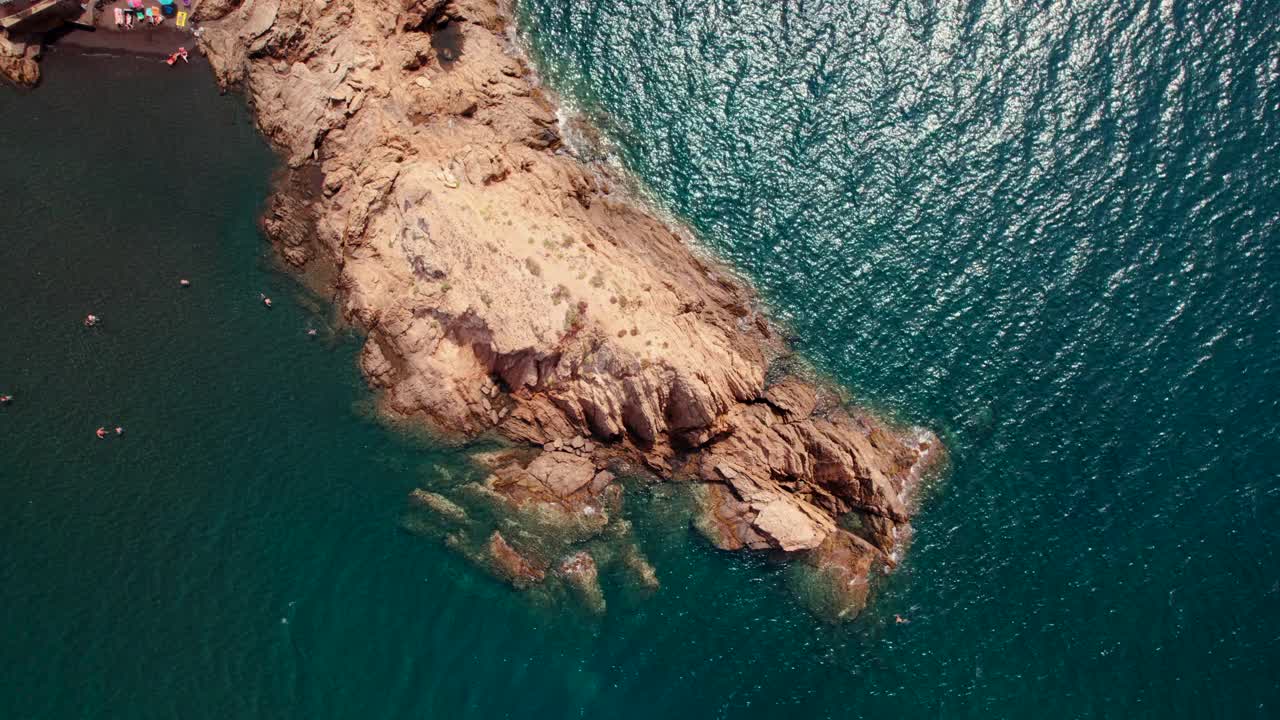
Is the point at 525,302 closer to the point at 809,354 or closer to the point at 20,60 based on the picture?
the point at 809,354

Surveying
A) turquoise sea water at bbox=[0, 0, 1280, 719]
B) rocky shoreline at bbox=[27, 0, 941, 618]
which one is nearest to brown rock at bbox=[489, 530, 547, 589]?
rocky shoreline at bbox=[27, 0, 941, 618]

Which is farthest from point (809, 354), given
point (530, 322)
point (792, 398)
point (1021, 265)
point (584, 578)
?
point (584, 578)

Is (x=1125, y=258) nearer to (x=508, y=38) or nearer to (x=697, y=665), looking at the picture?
(x=697, y=665)

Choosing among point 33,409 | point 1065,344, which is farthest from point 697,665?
point 33,409

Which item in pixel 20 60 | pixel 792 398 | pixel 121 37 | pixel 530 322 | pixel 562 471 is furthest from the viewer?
pixel 121 37

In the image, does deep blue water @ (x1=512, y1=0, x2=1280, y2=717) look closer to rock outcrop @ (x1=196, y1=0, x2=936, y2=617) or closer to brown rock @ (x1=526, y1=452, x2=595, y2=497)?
rock outcrop @ (x1=196, y1=0, x2=936, y2=617)

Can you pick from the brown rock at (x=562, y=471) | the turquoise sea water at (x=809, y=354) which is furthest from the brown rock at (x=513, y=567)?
the brown rock at (x=562, y=471)
